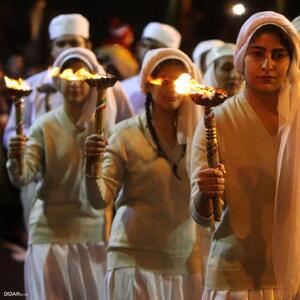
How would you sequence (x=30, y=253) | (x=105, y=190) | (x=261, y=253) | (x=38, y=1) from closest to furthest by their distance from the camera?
(x=261, y=253)
(x=105, y=190)
(x=30, y=253)
(x=38, y=1)

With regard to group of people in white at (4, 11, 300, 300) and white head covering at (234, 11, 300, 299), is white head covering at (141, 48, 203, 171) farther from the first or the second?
white head covering at (234, 11, 300, 299)

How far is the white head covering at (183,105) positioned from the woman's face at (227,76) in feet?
5.49

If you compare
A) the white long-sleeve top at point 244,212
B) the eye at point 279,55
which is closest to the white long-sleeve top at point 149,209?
the white long-sleeve top at point 244,212

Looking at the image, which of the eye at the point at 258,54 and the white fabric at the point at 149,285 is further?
the white fabric at the point at 149,285

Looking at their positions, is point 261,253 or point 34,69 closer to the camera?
point 261,253

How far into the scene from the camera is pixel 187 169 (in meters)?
6.71

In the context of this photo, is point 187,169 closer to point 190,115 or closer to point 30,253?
point 190,115

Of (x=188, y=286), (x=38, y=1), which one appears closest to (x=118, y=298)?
(x=188, y=286)

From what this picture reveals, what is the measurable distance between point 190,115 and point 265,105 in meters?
1.39

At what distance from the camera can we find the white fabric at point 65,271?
770 centimetres

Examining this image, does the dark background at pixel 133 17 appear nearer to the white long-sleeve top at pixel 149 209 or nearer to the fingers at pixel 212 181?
the white long-sleeve top at pixel 149 209

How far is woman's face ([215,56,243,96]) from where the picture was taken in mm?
8758

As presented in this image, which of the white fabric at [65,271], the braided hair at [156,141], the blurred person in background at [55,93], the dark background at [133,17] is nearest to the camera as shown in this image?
the braided hair at [156,141]

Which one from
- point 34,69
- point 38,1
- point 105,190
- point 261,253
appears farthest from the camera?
point 38,1
